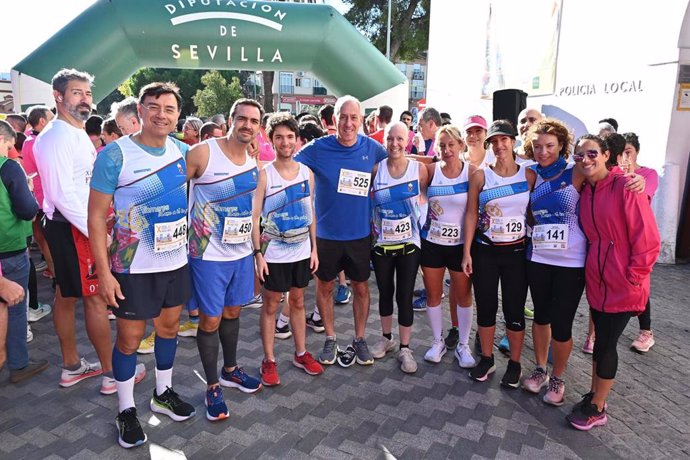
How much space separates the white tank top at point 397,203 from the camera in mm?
3387

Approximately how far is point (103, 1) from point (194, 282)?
7.81m

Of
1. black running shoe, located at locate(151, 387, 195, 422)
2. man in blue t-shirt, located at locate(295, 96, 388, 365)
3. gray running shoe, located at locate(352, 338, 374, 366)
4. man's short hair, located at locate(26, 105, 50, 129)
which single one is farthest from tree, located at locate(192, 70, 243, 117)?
black running shoe, located at locate(151, 387, 195, 422)

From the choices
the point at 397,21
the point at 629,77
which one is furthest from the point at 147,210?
the point at 397,21

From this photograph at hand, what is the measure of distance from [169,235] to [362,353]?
5.94ft

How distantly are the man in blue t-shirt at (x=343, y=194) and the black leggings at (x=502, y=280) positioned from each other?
818 mm

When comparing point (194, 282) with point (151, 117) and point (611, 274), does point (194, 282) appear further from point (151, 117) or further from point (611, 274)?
point (611, 274)

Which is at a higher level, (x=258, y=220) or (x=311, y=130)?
(x=311, y=130)

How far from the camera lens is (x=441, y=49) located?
1309 centimetres

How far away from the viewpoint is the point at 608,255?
8.85ft

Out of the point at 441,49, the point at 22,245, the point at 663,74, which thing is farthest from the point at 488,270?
the point at 441,49

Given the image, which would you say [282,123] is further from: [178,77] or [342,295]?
[178,77]

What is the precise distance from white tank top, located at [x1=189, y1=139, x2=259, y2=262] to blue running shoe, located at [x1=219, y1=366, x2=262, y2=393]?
92cm

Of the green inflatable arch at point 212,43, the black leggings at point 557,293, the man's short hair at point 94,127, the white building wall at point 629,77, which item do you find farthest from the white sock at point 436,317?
the green inflatable arch at point 212,43

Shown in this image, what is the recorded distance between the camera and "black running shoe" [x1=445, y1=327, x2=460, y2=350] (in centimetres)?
394
